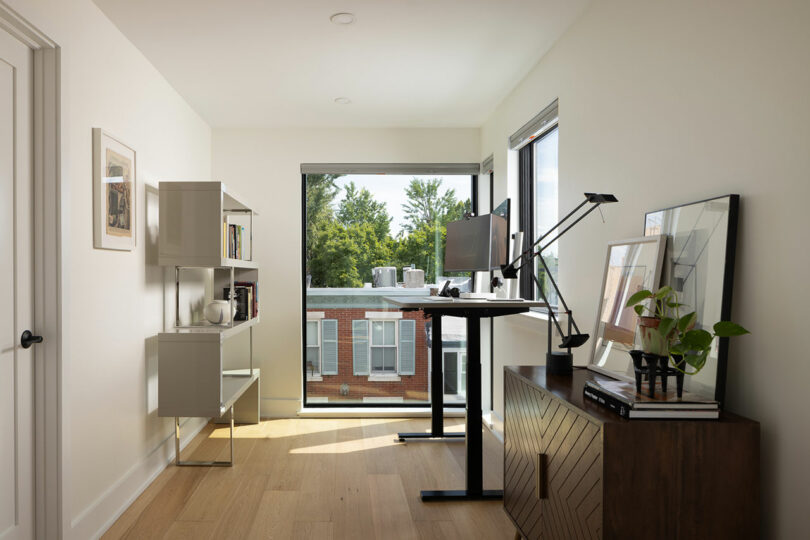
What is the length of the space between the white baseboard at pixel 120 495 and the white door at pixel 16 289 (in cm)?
25

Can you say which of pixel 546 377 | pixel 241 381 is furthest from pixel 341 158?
pixel 546 377

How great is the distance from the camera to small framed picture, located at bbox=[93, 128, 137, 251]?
100 inches

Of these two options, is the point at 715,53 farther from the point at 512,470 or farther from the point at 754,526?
the point at 512,470

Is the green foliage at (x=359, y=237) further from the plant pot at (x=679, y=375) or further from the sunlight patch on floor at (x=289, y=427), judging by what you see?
the plant pot at (x=679, y=375)

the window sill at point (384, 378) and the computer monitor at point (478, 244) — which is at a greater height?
the computer monitor at point (478, 244)

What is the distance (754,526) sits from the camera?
55.3 inches

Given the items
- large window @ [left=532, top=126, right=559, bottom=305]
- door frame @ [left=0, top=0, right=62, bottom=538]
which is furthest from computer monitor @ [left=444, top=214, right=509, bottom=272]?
door frame @ [left=0, top=0, right=62, bottom=538]

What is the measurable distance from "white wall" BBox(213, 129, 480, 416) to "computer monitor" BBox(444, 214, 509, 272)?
1354 mm

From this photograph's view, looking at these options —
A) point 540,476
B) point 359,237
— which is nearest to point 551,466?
point 540,476

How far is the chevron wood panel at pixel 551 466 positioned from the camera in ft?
4.96

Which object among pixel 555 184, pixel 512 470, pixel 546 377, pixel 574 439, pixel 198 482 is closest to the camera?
pixel 574 439

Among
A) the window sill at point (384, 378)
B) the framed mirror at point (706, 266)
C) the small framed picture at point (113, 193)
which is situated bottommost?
the window sill at point (384, 378)

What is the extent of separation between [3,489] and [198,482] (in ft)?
4.18

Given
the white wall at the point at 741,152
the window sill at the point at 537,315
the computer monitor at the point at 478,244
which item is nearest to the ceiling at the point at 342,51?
the white wall at the point at 741,152
